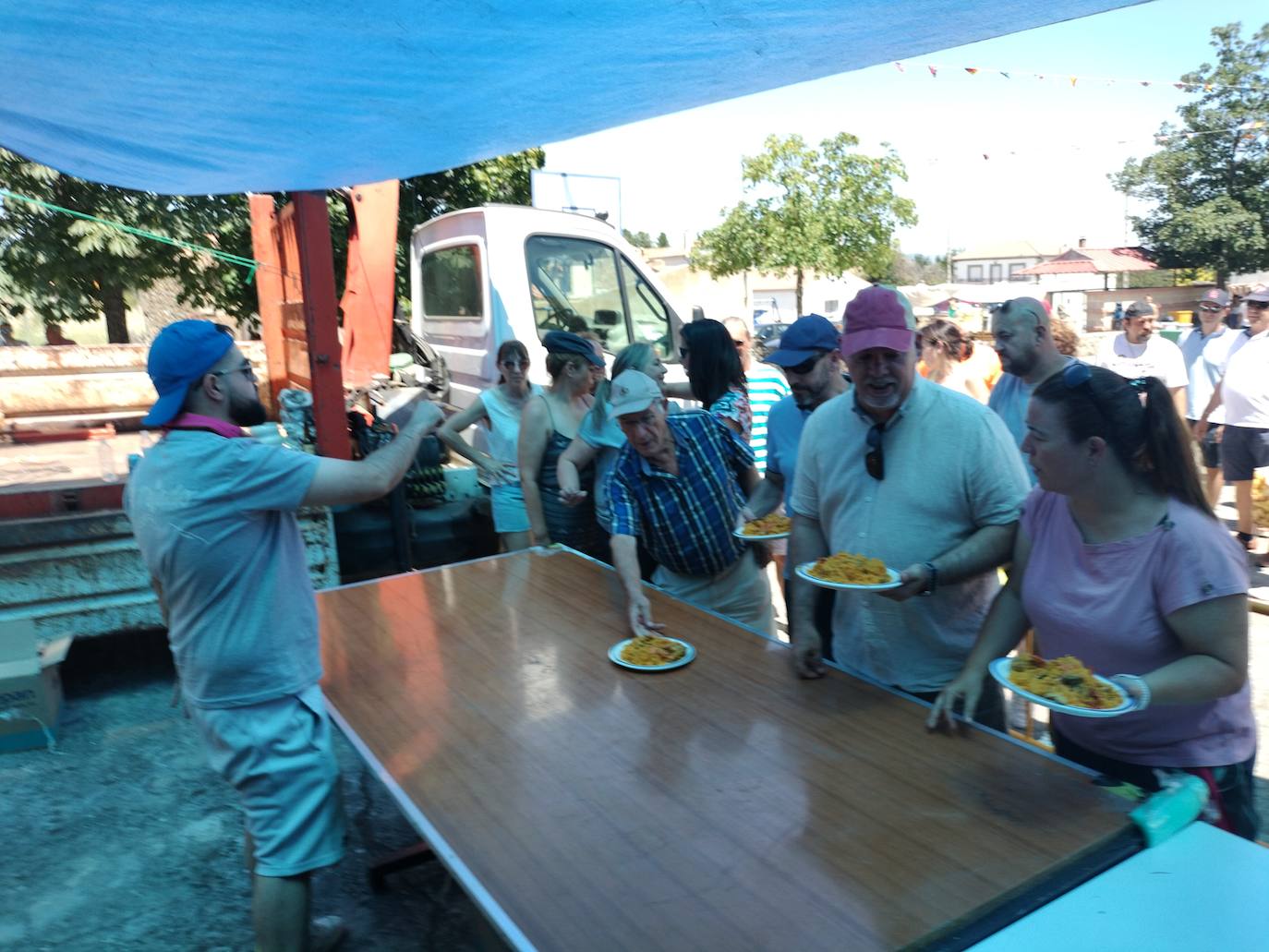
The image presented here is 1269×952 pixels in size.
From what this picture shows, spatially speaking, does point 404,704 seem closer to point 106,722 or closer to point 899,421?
point 899,421

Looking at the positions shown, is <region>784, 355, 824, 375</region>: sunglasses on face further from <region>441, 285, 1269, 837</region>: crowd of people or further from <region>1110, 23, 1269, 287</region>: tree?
<region>1110, 23, 1269, 287</region>: tree

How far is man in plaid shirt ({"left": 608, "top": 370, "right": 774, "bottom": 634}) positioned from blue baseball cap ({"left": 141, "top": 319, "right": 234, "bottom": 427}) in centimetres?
116

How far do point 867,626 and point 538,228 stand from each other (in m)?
5.33

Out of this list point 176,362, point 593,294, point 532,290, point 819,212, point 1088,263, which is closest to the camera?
point 176,362

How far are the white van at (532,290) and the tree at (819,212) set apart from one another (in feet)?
65.8

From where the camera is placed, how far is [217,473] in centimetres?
201

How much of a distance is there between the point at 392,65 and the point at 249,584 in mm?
1903

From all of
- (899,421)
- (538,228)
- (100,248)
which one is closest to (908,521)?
(899,421)

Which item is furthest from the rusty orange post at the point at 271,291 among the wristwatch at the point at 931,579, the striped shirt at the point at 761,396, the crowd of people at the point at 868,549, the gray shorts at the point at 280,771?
the wristwatch at the point at 931,579

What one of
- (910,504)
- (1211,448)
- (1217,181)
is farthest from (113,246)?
(1217,181)

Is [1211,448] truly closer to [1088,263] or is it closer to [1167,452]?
[1167,452]

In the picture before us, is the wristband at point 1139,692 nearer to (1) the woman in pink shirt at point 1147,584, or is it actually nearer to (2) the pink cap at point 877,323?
(1) the woman in pink shirt at point 1147,584

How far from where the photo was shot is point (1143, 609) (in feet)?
5.57

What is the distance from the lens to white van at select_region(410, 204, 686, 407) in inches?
264
